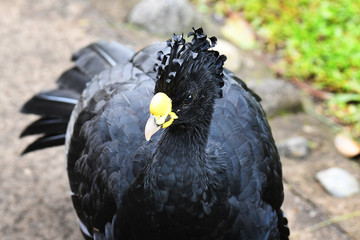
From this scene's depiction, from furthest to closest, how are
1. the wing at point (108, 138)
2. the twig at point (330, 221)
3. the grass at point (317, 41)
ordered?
the grass at point (317, 41), the twig at point (330, 221), the wing at point (108, 138)

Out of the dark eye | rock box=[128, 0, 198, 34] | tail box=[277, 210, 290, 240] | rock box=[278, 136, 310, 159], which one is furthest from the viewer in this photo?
rock box=[128, 0, 198, 34]

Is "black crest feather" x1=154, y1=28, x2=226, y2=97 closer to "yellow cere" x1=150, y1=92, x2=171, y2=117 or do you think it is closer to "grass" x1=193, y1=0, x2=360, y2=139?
"yellow cere" x1=150, y1=92, x2=171, y2=117

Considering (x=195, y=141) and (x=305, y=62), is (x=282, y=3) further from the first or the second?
(x=195, y=141)

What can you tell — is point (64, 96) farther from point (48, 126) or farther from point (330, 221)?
point (330, 221)

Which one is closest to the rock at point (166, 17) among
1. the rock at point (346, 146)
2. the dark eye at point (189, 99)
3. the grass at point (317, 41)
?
the grass at point (317, 41)

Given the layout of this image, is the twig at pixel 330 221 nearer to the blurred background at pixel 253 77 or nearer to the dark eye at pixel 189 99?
the blurred background at pixel 253 77

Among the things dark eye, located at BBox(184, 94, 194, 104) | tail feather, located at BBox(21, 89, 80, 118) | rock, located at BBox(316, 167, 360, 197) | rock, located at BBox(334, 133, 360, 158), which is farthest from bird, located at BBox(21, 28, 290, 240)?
rock, located at BBox(334, 133, 360, 158)

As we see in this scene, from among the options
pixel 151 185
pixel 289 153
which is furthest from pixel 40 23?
pixel 151 185
